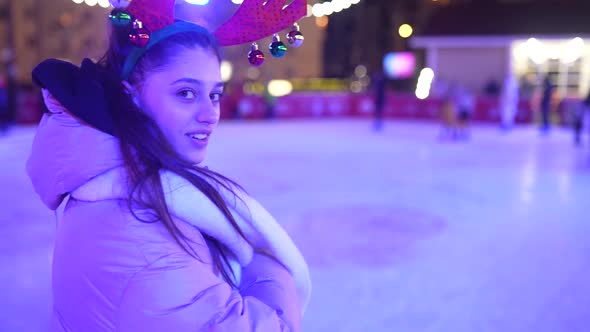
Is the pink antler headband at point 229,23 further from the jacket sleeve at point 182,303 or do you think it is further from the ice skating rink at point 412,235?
the ice skating rink at point 412,235

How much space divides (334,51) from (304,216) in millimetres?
23275

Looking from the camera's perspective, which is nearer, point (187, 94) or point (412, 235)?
point (187, 94)

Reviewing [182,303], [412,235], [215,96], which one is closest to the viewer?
[182,303]

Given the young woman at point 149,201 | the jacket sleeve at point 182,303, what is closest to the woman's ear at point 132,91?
the young woman at point 149,201

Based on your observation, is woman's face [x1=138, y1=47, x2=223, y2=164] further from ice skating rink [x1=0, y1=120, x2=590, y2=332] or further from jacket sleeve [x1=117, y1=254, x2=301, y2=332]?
ice skating rink [x1=0, y1=120, x2=590, y2=332]

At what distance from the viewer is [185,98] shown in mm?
1068

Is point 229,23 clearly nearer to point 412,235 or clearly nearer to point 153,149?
point 153,149

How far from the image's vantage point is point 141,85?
1056 millimetres

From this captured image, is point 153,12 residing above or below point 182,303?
above

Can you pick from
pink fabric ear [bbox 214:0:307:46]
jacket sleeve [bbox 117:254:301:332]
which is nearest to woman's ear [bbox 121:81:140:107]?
pink fabric ear [bbox 214:0:307:46]

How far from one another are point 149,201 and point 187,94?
0.78ft

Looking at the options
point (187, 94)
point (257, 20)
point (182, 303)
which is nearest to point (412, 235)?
point (257, 20)

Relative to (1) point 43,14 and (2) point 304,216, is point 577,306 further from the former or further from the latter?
(1) point 43,14

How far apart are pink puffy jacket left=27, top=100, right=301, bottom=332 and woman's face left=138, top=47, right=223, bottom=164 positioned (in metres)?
0.13
